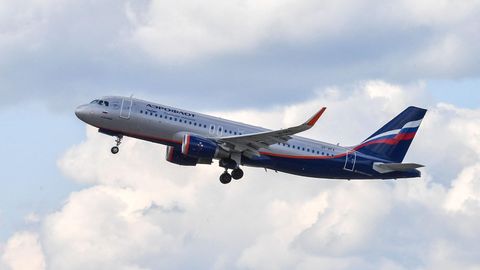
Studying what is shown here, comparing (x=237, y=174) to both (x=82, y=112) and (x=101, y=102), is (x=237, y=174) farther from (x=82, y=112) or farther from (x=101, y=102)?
(x=82, y=112)

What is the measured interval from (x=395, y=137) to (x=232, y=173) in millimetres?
16393

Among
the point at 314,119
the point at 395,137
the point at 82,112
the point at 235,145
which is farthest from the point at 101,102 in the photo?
the point at 395,137

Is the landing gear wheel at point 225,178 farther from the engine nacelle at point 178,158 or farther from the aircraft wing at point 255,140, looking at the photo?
the aircraft wing at point 255,140

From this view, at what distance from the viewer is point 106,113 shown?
93.2 m

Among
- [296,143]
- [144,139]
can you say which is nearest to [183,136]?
[144,139]

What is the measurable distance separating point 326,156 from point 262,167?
5691 mm

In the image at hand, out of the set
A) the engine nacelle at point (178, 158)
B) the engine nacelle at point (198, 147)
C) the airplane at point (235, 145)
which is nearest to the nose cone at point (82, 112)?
the airplane at point (235, 145)

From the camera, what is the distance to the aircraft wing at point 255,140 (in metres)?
90.4

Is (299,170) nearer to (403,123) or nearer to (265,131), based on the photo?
(265,131)

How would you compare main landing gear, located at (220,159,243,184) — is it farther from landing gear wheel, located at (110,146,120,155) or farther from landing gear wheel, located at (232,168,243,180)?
landing gear wheel, located at (110,146,120,155)

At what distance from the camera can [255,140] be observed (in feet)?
306

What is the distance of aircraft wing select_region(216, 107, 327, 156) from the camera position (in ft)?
297

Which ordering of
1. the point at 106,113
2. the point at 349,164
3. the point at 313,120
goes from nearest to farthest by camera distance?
the point at 313,120, the point at 106,113, the point at 349,164

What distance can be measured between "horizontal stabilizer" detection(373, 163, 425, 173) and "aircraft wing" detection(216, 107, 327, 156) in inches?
452
